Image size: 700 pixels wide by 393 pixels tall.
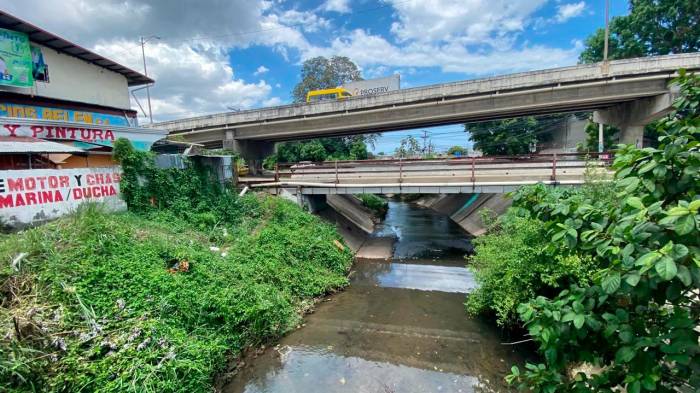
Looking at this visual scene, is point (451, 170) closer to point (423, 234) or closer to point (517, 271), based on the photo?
point (423, 234)

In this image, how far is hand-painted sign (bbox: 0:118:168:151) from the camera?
29.8 feet

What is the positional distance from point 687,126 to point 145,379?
6270mm

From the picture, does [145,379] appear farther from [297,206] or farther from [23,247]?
[297,206]

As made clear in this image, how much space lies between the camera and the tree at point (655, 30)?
916 inches

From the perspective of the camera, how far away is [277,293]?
8078 millimetres

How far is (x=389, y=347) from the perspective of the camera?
23.1 feet

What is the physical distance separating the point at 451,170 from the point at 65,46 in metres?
17.2

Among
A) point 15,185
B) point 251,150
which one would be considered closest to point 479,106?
point 251,150

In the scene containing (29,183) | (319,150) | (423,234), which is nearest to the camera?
(29,183)

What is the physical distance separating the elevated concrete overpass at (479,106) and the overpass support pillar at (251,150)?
0.25 ft

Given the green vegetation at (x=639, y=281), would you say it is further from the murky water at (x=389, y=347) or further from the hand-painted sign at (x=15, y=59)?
the hand-painted sign at (x=15, y=59)

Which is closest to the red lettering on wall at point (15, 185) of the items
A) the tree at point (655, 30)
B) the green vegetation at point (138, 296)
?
the green vegetation at point (138, 296)

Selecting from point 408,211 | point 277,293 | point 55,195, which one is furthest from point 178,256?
point 408,211

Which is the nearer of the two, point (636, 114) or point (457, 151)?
point (636, 114)
